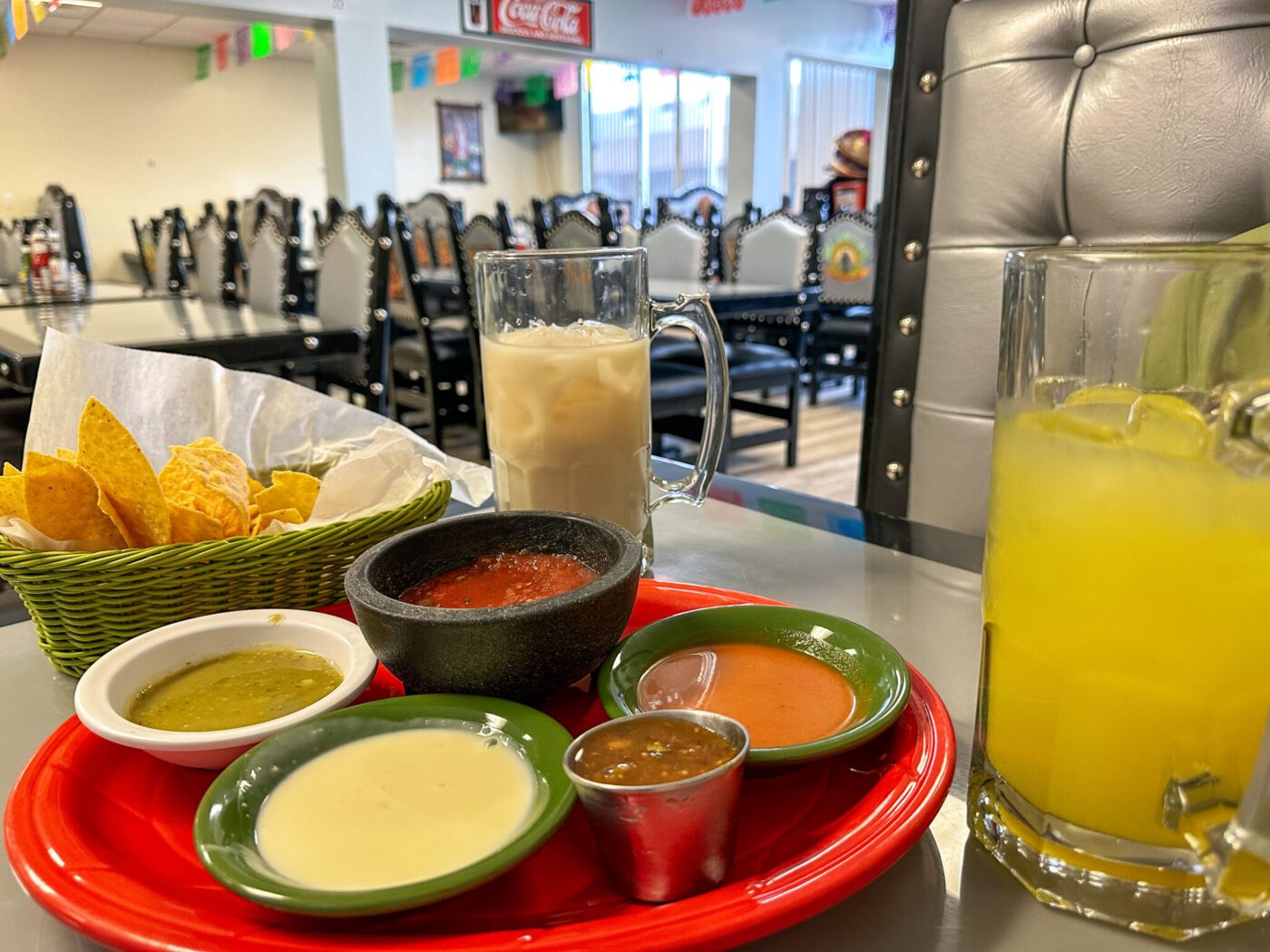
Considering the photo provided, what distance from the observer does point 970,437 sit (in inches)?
51.3

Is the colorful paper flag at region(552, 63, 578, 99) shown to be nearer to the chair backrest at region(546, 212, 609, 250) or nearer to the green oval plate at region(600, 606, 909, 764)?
the chair backrest at region(546, 212, 609, 250)

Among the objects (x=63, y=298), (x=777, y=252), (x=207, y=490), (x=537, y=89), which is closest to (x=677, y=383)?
(x=777, y=252)

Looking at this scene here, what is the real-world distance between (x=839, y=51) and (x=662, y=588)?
10.3 metres

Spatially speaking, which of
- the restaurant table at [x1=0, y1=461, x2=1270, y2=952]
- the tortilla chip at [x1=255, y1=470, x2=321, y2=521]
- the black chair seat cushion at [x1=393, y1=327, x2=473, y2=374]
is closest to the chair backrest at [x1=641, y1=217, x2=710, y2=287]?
the black chair seat cushion at [x1=393, y1=327, x2=473, y2=374]

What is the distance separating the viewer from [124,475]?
71 cm

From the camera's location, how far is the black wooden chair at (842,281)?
5027 millimetres

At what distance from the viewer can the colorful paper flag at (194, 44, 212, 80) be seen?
34.4 feet

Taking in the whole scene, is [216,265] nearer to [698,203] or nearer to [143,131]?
[698,203]

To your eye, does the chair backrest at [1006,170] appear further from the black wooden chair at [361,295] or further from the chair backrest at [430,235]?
the chair backrest at [430,235]

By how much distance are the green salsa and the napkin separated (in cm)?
29

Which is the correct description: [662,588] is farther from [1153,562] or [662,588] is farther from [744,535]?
[1153,562]

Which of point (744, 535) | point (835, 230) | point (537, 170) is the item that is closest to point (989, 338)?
point (744, 535)

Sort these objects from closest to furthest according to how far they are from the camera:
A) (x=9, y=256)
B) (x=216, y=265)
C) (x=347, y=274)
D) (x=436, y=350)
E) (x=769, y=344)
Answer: (x=347, y=274) → (x=436, y=350) → (x=216, y=265) → (x=769, y=344) → (x=9, y=256)

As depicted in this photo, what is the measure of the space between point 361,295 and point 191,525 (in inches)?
108
